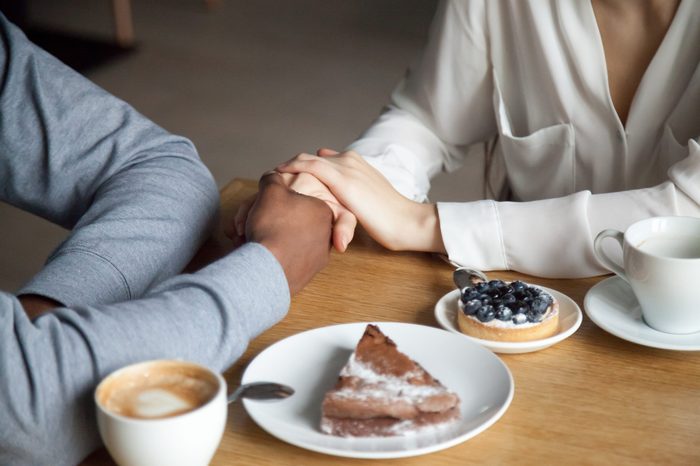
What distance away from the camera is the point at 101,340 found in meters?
0.76

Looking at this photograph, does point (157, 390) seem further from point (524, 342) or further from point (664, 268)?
point (664, 268)

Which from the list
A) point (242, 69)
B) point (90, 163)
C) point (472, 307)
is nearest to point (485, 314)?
point (472, 307)

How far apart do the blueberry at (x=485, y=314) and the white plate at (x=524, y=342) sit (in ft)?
0.07

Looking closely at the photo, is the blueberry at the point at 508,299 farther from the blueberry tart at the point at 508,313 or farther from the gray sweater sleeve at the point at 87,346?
the gray sweater sleeve at the point at 87,346

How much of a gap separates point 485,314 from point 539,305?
6cm

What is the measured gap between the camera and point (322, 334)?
93cm

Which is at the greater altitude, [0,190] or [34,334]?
[34,334]

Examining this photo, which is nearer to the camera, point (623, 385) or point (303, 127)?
point (623, 385)

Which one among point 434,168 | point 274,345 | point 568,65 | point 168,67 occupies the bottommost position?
point 168,67

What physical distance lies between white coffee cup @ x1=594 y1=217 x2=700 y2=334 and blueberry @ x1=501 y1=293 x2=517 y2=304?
128 millimetres

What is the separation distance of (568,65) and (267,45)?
3810 millimetres

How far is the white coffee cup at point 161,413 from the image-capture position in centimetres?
65

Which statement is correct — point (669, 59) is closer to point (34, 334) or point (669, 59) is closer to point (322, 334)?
point (322, 334)

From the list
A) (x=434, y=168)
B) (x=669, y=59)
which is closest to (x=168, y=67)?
(x=434, y=168)
